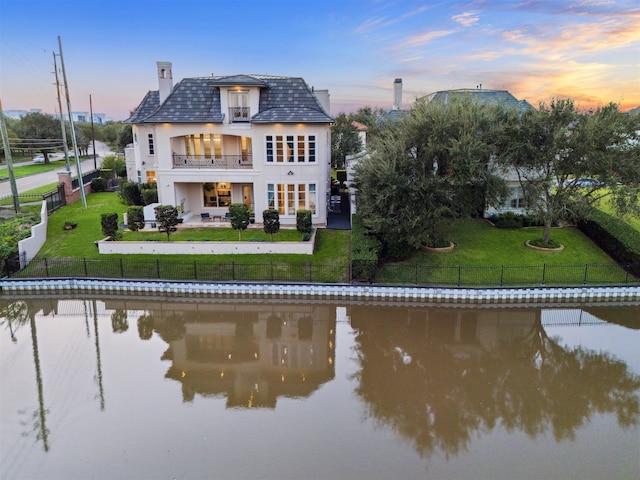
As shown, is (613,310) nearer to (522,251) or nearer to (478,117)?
(522,251)

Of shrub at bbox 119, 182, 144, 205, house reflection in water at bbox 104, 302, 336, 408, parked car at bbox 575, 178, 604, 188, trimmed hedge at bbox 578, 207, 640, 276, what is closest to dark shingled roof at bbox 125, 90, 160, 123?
shrub at bbox 119, 182, 144, 205

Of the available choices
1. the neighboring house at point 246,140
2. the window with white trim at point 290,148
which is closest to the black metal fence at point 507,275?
the neighboring house at point 246,140

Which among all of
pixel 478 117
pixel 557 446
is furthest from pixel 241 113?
pixel 557 446

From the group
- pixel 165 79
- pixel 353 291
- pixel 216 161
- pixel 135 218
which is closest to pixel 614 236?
pixel 353 291

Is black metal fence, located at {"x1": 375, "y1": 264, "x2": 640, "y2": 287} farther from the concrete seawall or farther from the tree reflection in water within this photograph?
the tree reflection in water

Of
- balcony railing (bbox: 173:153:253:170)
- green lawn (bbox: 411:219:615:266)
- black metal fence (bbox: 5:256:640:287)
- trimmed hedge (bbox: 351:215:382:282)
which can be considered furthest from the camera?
balcony railing (bbox: 173:153:253:170)

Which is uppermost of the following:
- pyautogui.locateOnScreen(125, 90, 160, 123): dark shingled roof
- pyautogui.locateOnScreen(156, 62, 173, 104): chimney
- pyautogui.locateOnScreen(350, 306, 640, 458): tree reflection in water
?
pyautogui.locateOnScreen(156, 62, 173, 104): chimney
